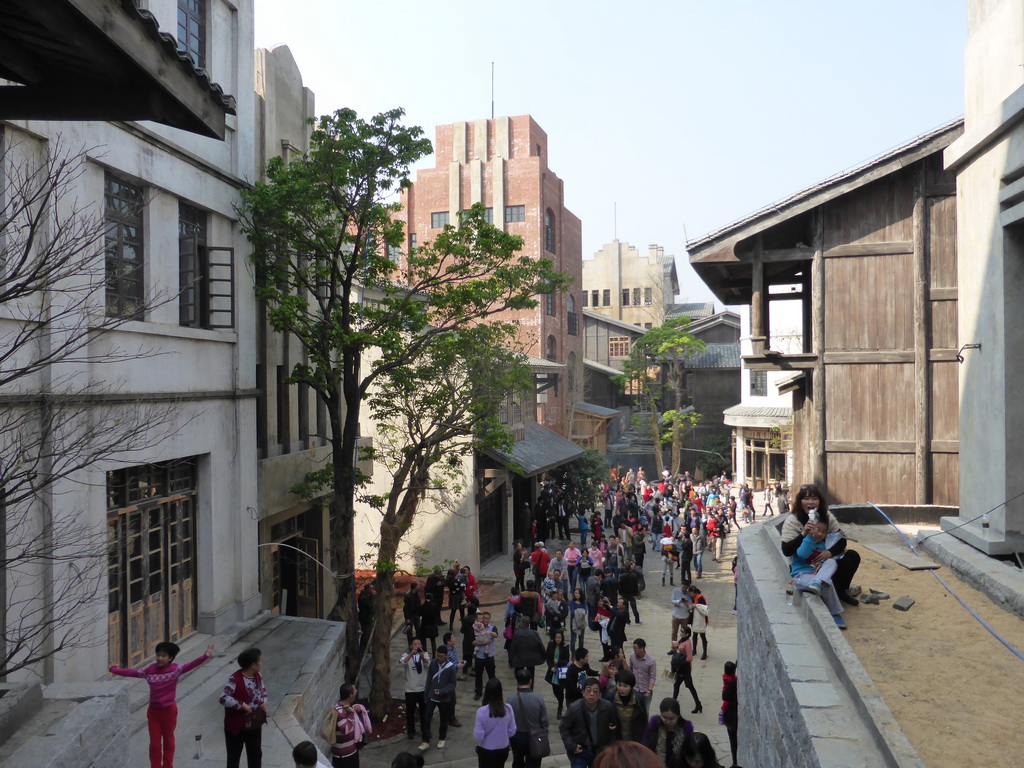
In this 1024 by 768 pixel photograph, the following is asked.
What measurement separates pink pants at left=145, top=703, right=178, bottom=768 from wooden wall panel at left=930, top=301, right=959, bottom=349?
40.5 ft

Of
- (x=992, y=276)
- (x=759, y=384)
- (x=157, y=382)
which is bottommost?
(x=759, y=384)

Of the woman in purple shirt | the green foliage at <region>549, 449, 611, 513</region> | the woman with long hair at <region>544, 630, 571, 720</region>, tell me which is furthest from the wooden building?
the green foliage at <region>549, 449, 611, 513</region>

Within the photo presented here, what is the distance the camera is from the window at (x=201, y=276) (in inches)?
470

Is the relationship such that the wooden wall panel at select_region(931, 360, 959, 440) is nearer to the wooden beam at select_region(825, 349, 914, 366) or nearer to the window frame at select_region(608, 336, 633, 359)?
the wooden beam at select_region(825, 349, 914, 366)

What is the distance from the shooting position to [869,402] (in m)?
13.6

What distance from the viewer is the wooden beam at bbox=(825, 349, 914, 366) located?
1336 cm

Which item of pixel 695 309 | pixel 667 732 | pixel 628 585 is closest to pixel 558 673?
pixel 628 585

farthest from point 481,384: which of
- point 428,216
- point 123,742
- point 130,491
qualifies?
point 428,216

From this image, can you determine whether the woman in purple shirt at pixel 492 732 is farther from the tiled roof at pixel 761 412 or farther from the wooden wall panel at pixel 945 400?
the tiled roof at pixel 761 412

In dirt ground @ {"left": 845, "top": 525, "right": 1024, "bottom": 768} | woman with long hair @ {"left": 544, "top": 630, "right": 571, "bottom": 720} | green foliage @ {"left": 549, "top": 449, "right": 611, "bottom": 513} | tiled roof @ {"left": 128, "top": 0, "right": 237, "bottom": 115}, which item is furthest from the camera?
green foliage @ {"left": 549, "top": 449, "right": 611, "bottom": 513}

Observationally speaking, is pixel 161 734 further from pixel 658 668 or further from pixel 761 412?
pixel 761 412

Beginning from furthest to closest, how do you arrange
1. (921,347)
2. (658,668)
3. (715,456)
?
(715,456)
(658,668)
(921,347)

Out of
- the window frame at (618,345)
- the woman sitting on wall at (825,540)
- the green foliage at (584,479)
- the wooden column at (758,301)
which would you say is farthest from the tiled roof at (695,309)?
the woman sitting on wall at (825,540)

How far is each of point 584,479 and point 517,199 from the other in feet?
48.1
